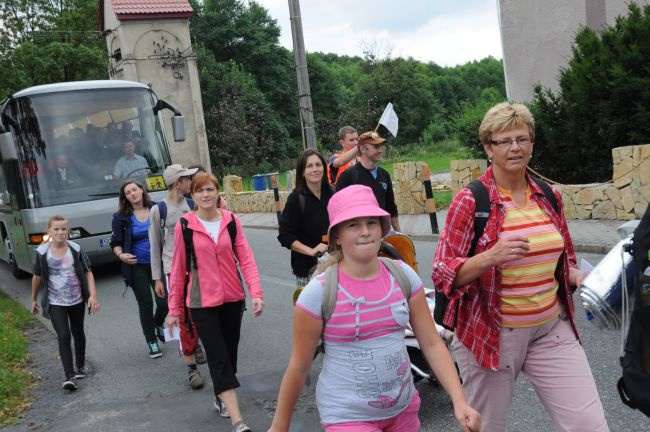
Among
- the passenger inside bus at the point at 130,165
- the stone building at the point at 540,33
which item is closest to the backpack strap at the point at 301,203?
the passenger inside bus at the point at 130,165

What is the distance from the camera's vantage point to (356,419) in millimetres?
2656

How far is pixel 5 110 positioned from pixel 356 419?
11.3 m

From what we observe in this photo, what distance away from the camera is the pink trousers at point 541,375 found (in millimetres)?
2896

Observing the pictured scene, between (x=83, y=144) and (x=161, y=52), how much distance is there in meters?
25.7

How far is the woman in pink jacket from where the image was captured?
15.7ft

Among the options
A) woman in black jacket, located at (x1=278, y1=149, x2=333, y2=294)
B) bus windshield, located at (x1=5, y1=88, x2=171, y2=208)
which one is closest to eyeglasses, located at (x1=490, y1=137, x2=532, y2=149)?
woman in black jacket, located at (x1=278, y1=149, x2=333, y2=294)

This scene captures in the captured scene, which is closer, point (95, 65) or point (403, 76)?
point (95, 65)

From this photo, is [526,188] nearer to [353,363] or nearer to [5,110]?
[353,363]

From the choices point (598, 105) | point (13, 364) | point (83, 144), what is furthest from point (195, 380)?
point (598, 105)

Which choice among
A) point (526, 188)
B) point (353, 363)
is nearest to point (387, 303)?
point (353, 363)

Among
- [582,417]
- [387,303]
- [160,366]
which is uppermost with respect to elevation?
[387,303]

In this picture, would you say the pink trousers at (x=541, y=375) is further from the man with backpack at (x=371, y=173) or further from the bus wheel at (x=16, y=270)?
the bus wheel at (x=16, y=270)

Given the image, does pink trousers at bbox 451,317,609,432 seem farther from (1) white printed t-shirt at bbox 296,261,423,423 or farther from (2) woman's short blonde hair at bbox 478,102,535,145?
(2) woman's short blonde hair at bbox 478,102,535,145

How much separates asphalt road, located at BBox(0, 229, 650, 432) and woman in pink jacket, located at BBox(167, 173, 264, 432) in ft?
1.68
